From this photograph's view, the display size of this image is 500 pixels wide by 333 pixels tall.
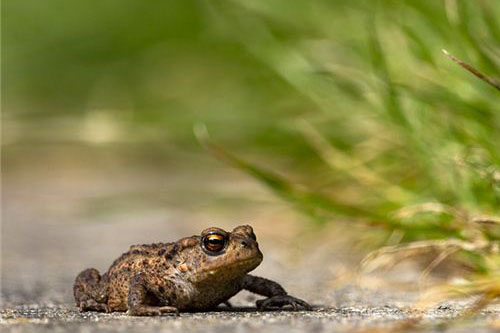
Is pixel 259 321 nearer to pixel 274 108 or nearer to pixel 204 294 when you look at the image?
pixel 204 294

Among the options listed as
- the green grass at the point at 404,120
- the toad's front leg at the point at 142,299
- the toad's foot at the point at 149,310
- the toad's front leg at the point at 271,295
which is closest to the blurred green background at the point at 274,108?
the green grass at the point at 404,120

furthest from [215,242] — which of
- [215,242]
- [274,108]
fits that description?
[274,108]

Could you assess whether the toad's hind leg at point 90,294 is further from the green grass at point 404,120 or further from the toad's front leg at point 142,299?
the green grass at point 404,120

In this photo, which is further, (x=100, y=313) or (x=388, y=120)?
(x=388, y=120)

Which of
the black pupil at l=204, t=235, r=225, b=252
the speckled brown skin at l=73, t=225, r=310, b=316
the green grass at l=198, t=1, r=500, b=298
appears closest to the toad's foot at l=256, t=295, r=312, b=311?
the speckled brown skin at l=73, t=225, r=310, b=316

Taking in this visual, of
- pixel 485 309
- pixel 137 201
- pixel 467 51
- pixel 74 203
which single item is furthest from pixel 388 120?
pixel 74 203

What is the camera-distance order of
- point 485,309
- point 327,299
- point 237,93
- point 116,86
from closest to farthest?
point 485,309
point 327,299
point 237,93
point 116,86

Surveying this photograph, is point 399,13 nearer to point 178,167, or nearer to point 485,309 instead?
point 485,309
